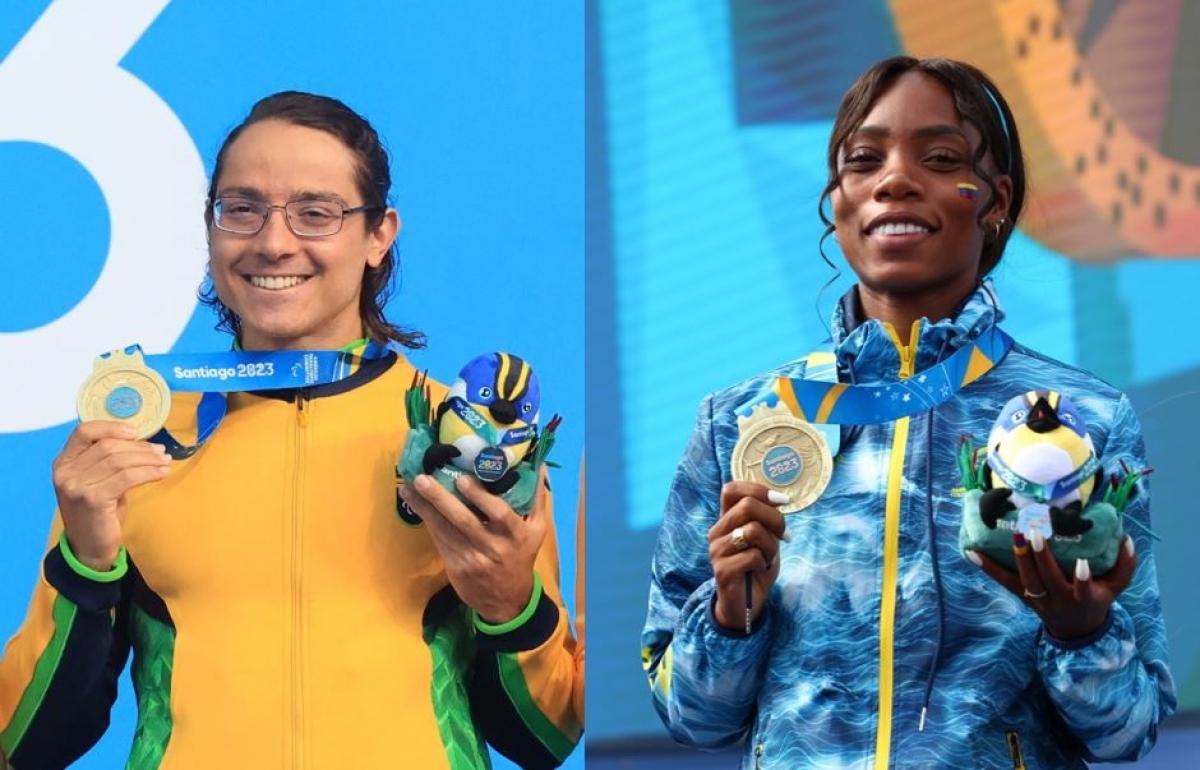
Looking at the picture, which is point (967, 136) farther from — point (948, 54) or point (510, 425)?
point (948, 54)

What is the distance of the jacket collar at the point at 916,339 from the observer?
8.00 feet

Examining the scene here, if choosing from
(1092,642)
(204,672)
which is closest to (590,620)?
(204,672)

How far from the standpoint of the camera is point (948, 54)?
3494mm

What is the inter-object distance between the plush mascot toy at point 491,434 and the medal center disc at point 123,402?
1.50 feet

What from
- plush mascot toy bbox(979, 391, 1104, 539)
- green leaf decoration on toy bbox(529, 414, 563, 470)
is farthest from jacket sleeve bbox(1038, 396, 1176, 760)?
green leaf decoration on toy bbox(529, 414, 563, 470)

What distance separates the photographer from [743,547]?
7.43 ft

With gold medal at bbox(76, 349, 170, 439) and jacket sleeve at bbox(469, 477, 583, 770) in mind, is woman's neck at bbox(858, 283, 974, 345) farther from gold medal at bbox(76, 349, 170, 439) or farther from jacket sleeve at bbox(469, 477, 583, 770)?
gold medal at bbox(76, 349, 170, 439)

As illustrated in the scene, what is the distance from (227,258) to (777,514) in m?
1.20

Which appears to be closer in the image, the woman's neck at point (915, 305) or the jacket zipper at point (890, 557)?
the jacket zipper at point (890, 557)

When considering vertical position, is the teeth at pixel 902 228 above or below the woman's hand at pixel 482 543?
above

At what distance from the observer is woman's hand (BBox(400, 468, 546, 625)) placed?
2.83m

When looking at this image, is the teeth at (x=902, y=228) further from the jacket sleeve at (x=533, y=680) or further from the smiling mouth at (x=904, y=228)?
the jacket sleeve at (x=533, y=680)

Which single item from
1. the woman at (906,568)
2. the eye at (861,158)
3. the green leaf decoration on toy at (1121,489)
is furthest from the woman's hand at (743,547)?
the eye at (861,158)

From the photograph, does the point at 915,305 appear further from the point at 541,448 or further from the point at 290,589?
the point at 290,589
